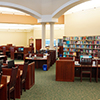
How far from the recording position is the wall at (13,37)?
20.8 meters

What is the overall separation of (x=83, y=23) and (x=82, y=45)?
1902 mm

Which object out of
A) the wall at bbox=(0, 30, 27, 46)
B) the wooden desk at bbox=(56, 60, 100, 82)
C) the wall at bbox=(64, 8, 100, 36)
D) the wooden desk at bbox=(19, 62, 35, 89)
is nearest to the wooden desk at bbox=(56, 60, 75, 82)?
the wooden desk at bbox=(56, 60, 100, 82)

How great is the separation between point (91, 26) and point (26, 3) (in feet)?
18.4

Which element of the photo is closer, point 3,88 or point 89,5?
point 3,88

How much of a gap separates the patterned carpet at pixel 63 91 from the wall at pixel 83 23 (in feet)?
22.9

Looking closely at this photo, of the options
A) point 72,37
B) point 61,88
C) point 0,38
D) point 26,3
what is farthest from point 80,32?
point 0,38

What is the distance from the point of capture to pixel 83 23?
13.5 metres

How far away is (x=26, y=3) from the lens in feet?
35.6

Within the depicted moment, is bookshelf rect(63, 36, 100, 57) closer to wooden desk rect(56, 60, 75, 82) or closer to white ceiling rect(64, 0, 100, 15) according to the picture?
white ceiling rect(64, 0, 100, 15)

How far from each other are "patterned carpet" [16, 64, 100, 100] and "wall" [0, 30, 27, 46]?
15345mm

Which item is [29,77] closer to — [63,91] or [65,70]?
[63,91]

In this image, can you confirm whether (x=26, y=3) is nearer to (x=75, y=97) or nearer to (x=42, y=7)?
(x=42, y=7)

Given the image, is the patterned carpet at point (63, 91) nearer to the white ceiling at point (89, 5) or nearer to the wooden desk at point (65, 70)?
the wooden desk at point (65, 70)

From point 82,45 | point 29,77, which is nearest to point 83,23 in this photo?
point 82,45
